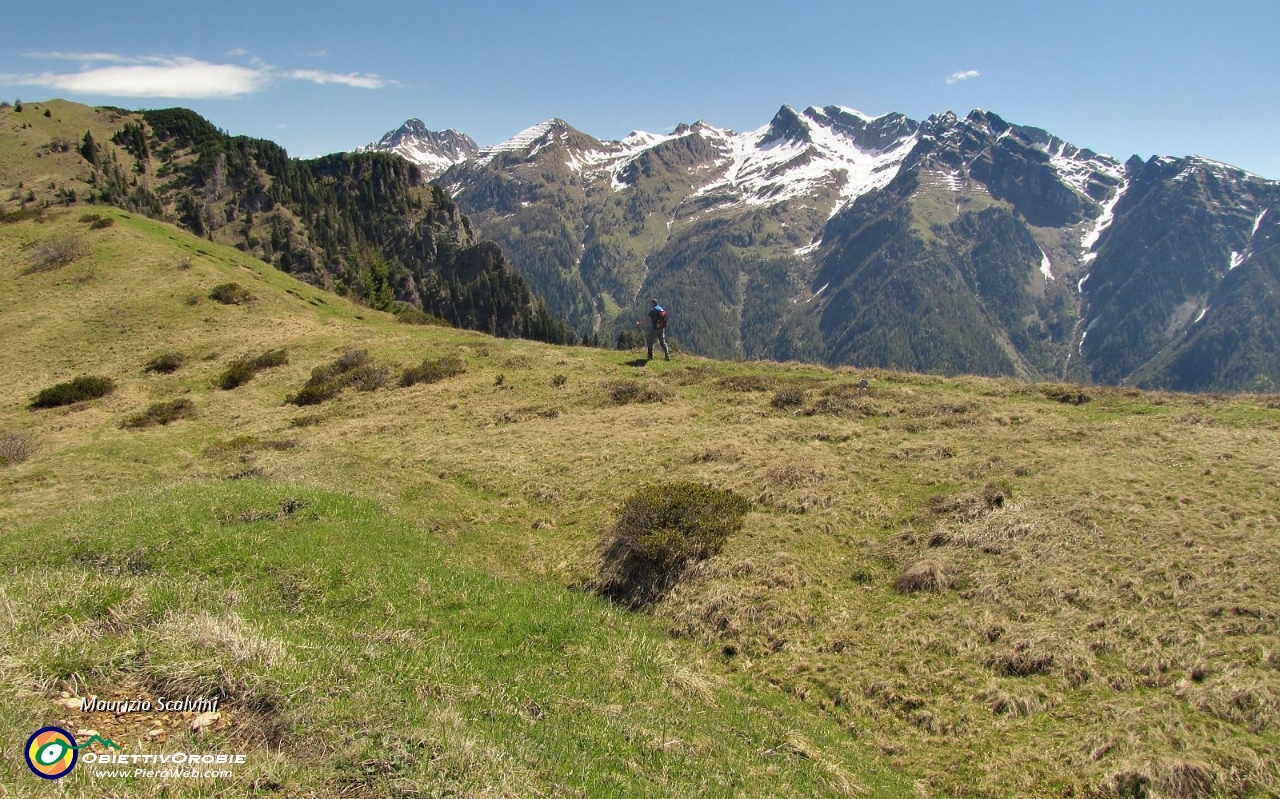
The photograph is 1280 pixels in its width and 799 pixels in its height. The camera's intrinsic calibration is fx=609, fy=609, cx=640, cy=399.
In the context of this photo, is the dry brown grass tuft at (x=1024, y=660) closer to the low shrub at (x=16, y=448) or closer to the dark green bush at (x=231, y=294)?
the low shrub at (x=16, y=448)

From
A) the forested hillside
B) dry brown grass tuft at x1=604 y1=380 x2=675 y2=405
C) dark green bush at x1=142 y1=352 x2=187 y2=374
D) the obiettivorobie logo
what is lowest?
dark green bush at x1=142 y1=352 x2=187 y2=374

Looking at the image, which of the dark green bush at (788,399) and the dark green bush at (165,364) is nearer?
the dark green bush at (788,399)

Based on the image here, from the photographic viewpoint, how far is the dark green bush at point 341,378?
36812 mm

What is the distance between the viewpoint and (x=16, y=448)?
2717 centimetres

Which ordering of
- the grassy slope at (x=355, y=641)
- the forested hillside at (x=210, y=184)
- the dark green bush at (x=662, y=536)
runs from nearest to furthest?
1. the grassy slope at (x=355, y=641)
2. the dark green bush at (x=662, y=536)
3. the forested hillside at (x=210, y=184)

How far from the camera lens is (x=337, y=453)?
26.2 meters

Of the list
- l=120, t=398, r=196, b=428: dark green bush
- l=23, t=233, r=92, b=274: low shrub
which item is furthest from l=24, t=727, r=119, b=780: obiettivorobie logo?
l=23, t=233, r=92, b=274: low shrub

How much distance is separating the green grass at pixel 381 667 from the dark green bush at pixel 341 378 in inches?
843

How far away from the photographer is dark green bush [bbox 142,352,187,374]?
4159 centimetres

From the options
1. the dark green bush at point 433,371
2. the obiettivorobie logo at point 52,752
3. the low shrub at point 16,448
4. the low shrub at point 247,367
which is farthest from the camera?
the low shrub at point 247,367

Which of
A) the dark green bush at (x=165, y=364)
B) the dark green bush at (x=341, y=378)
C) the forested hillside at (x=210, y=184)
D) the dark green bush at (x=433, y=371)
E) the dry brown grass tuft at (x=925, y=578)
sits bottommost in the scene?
the dark green bush at (x=165, y=364)

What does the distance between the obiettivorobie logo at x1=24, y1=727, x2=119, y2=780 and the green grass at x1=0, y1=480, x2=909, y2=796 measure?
16cm

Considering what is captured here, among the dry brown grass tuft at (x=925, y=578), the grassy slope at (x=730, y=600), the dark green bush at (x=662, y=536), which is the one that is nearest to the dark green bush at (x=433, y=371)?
the grassy slope at (x=730, y=600)

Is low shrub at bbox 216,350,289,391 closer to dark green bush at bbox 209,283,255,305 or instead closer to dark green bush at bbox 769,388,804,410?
dark green bush at bbox 209,283,255,305
